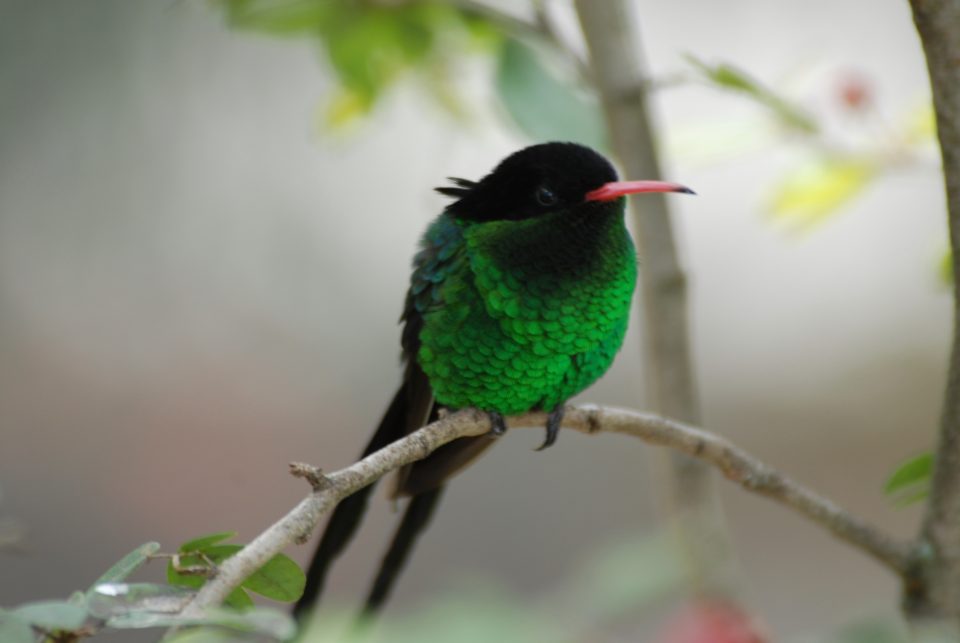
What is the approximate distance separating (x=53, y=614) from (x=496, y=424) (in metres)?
0.79

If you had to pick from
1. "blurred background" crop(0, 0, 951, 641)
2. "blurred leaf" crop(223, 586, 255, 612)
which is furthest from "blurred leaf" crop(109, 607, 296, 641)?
"blurred background" crop(0, 0, 951, 641)

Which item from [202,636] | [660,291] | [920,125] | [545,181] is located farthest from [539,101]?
[202,636]

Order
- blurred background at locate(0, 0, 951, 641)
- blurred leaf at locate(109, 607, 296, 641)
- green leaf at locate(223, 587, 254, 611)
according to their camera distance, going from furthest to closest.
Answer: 1. blurred background at locate(0, 0, 951, 641)
2. green leaf at locate(223, 587, 254, 611)
3. blurred leaf at locate(109, 607, 296, 641)

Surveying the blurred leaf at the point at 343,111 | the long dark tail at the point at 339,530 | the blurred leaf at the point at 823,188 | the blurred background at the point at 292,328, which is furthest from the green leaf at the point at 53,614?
the blurred background at the point at 292,328

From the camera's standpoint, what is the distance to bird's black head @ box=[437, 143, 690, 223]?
1.38m

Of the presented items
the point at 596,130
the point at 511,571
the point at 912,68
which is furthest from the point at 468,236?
the point at 912,68

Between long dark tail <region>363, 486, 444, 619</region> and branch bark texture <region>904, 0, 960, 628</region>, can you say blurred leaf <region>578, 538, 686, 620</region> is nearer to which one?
long dark tail <region>363, 486, 444, 619</region>

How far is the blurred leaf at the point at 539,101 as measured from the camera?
1.50 m

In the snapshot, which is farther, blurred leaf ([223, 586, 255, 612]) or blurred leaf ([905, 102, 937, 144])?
blurred leaf ([905, 102, 937, 144])

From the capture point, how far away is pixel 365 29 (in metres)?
1.54

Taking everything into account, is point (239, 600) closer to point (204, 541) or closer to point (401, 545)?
point (204, 541)

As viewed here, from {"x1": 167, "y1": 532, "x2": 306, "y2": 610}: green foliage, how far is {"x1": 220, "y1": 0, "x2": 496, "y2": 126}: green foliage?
0.88 m

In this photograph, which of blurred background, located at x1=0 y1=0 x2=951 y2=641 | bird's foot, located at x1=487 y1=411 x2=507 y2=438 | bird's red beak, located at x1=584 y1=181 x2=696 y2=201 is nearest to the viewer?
bird's red beak, located at x1=584 y1=181 x2=696 y2=201

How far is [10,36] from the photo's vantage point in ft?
12.5
